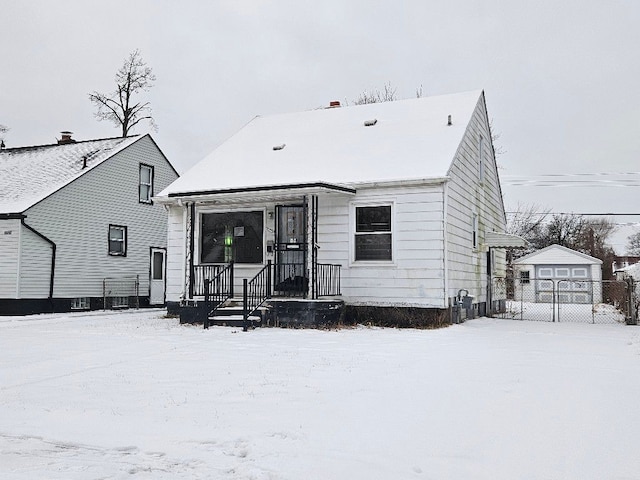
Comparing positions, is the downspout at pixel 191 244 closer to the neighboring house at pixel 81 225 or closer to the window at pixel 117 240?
the neighboring house at pixel 81 225

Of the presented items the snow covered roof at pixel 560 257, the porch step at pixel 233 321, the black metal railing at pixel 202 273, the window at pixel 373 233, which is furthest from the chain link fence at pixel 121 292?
the snow covered roof at pixel 560 257

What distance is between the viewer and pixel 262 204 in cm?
1409

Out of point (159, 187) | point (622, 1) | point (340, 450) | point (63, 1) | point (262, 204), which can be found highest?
point (63, 1)

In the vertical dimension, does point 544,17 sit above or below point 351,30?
below

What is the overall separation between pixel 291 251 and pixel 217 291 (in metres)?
1.94

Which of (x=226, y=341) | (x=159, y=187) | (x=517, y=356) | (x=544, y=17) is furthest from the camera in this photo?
(x=159, y=187)

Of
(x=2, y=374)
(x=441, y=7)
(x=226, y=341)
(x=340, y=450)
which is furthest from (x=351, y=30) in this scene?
(x=340, y=450)

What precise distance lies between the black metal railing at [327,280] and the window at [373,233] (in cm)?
61

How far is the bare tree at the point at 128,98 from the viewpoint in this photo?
1280 inches

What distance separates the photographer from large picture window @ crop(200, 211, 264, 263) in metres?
14.3

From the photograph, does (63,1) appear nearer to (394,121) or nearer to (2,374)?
(394,121)

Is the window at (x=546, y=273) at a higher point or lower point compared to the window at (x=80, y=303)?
higher

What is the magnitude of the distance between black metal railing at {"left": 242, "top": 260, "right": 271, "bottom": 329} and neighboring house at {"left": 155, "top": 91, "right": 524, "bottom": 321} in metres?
0.20

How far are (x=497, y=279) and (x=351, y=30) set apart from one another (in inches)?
394
